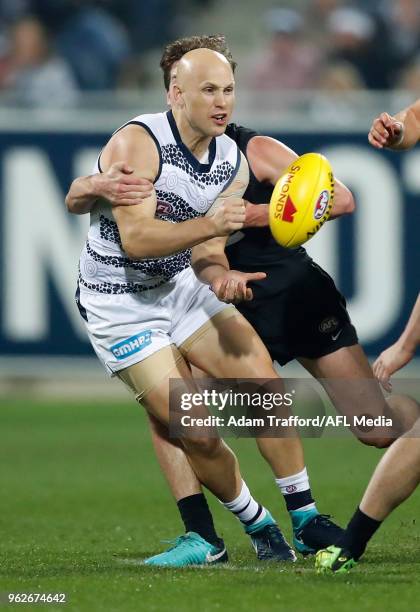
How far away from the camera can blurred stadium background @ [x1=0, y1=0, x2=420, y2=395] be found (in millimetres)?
13242

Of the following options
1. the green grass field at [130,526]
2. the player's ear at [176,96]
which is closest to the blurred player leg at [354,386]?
the green grass field at [130,526]

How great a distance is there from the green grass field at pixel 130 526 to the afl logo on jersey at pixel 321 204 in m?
1.53

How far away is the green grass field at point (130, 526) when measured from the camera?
5.40 meters

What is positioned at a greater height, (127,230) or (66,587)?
(127,230)

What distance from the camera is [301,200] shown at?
6.18 m

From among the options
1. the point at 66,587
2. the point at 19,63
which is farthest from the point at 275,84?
the point at 66,587

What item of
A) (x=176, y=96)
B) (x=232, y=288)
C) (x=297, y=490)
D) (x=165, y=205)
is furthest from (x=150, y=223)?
(x=297, y=490)

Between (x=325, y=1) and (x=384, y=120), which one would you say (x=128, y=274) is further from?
(x=325, y=1)

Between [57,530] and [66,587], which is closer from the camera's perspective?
[66,587]

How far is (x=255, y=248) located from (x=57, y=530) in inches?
75.7

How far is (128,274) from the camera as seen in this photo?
647 centimetres

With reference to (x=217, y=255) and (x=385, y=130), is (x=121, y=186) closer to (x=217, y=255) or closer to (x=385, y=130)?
(x=217, y=255)

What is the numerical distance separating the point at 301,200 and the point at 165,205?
2.03 feet

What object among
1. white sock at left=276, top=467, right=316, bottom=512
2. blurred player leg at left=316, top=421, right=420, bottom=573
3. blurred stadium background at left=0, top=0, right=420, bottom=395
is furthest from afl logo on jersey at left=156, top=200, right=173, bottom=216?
blurred stadium background at left=0, top=0, right=420, bottom=395
